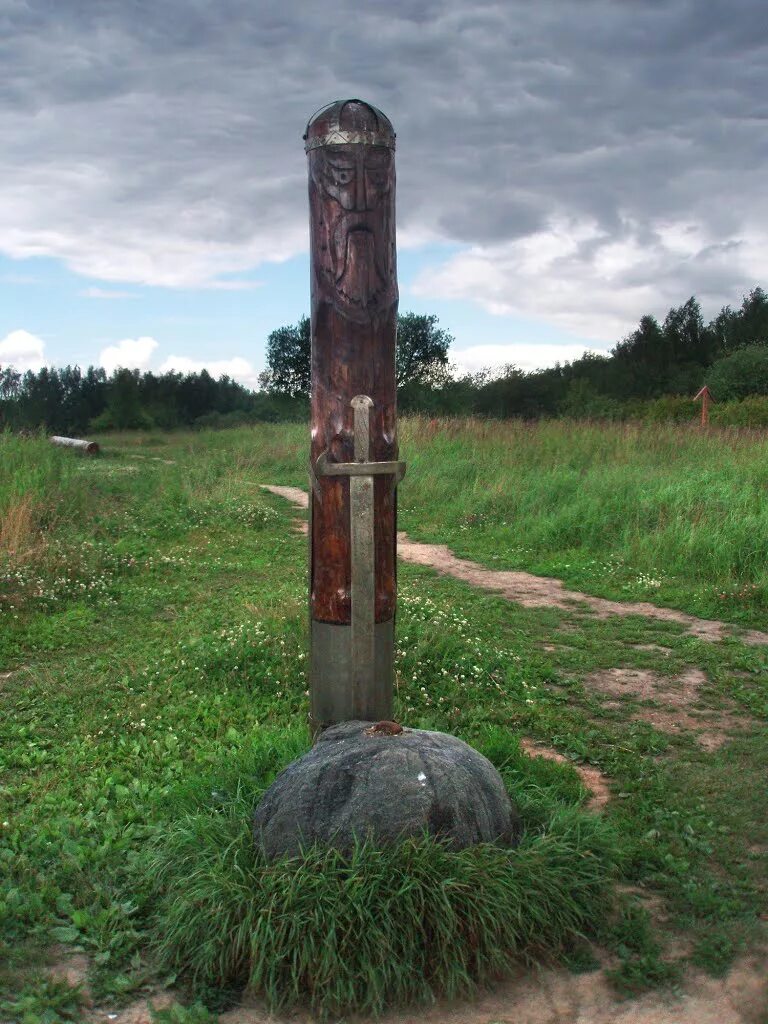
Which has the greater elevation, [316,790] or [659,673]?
[316,790]

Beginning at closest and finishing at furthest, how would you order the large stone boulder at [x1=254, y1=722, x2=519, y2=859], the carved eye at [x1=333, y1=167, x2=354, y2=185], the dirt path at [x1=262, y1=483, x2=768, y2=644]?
the large stone boulder at [x1=254, y1=722, x2=519, y2=859]
the carved eye at [x1=333, y1=167, x2=354, y2=185]
the dirt path at [x1=262, y1=483, x2=768, y2=644]

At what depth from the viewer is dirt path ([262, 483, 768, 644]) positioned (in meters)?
7.86

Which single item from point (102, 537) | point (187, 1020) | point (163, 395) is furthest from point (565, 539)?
point (163, 395)

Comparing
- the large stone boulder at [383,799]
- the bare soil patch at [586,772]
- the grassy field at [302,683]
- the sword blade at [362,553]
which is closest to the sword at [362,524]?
the sword blade at [362,553]

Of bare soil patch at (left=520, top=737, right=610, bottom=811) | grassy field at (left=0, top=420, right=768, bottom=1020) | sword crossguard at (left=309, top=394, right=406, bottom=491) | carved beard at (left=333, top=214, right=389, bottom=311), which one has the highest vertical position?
carved beard at (left=333, top=214, right=389, bottom=311)

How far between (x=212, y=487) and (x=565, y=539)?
6.57m

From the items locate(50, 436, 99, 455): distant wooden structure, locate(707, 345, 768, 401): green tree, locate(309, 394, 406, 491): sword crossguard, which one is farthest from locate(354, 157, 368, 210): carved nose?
locate(707, 345, 768, 401): green tree

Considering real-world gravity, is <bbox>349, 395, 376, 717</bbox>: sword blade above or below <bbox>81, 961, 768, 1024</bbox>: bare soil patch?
above

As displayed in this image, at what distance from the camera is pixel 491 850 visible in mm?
3348

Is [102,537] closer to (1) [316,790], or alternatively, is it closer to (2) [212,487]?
(2) [212,487]

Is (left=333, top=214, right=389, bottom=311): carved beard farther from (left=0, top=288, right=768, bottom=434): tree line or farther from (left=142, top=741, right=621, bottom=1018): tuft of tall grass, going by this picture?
(left=0, top=288, right=768, bottom=434): tree line

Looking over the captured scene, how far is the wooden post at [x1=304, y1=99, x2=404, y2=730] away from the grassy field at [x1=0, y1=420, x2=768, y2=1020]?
2.55 ft

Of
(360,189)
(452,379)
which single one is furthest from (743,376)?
(360,189)

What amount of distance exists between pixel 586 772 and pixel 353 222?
10.3 ft
